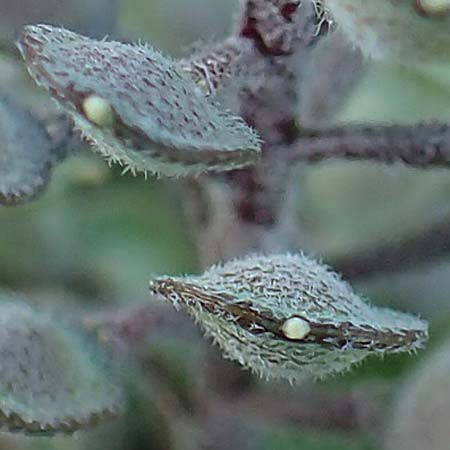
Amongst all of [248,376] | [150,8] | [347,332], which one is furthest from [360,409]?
[150,8]

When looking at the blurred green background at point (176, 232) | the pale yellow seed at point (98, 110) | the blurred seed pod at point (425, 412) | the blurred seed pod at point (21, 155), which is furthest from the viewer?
the blurred green background at point (176, 232)

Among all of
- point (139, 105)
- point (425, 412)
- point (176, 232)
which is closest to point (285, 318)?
point (139, 105)

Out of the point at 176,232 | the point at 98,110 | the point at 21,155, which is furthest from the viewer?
the point at 176,232

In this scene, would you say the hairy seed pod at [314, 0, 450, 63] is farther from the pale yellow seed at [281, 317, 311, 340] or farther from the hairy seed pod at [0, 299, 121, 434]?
A: the hairy seed pod at [0, 299, 121, 434]

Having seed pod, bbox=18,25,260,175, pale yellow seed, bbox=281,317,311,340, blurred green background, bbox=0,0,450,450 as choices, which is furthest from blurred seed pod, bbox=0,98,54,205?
blurred green background, bbox=0,0,450,450

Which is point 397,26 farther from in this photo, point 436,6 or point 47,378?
point 47,378

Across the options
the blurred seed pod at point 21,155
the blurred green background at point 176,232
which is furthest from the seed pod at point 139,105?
the blurred green background at point 176,232

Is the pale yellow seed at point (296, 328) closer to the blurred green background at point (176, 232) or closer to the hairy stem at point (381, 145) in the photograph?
the hairy stem at point (381, 145)

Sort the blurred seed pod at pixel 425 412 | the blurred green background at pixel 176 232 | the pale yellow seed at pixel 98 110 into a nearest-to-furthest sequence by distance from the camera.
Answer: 1. the pale yellow seed at pixel 98 110
2. the blurred seed pod at pixel 425 412
3. the blurred green background at pixel 176 232
